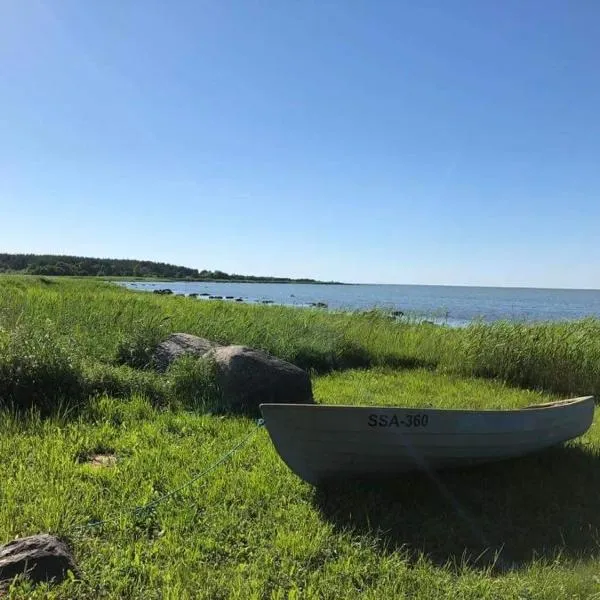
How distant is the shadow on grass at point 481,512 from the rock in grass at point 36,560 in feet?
6.47

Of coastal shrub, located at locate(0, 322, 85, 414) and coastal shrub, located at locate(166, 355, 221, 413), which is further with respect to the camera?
coastal shrub, located at locate(166, 355, 221, 413)

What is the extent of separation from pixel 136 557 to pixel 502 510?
3137mm

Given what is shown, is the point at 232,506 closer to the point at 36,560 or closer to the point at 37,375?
the point at 36,560

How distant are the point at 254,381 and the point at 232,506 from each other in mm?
3586

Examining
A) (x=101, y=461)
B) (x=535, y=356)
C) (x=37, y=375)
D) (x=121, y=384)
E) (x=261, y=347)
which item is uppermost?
(x=535, y=356)

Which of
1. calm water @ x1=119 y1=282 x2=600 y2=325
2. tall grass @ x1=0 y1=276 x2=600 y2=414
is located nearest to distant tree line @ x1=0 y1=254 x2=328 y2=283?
calm water @ x1=119 y1=282 x2=600 y2=325

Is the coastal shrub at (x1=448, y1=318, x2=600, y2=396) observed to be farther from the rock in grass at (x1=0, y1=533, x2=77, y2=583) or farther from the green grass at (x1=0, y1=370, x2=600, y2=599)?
the rock in grass at (x1=0, y1=533, x2=77, y2=583)

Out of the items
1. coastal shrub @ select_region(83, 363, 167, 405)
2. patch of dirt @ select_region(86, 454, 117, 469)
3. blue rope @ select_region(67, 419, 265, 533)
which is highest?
coastal shrub @ select_region(83, 363, 167, 405)

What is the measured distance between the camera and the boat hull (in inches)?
179

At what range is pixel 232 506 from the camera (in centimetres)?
446

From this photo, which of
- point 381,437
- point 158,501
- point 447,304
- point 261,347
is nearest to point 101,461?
point 158,501

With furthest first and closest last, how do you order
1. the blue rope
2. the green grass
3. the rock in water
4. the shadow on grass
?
the rock in water
the shadow on grass
the blue rope
the green grass

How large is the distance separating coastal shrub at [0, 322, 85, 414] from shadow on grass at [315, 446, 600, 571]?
4029 mm

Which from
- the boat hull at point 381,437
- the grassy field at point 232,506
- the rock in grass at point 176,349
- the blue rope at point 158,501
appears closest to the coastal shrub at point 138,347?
the rock in grass at point 176,349
